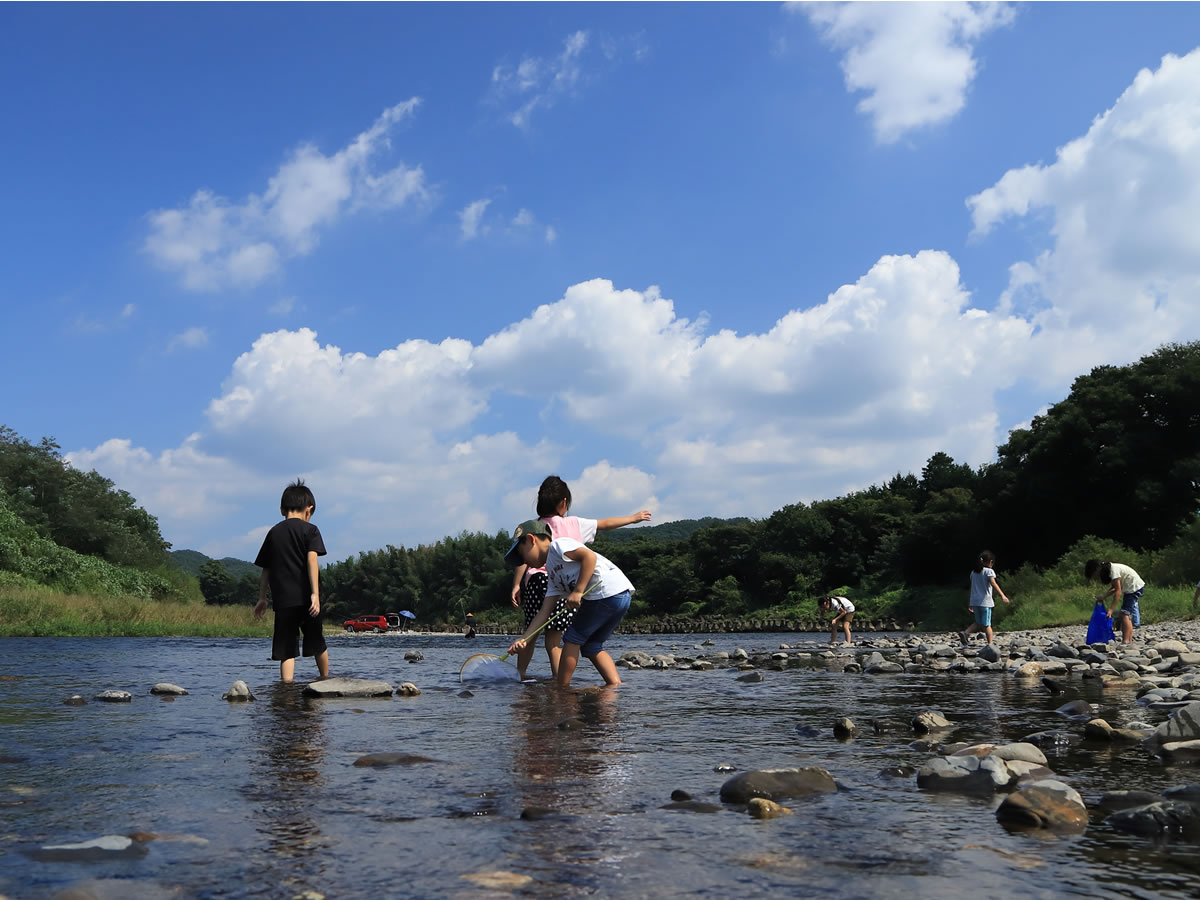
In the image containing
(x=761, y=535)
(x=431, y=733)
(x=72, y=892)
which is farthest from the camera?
(x=761, y=535)

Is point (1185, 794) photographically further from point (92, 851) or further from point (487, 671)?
point (487, 671)

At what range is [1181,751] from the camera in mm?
A: 4762

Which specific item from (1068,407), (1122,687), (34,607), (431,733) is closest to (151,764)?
(431,733)

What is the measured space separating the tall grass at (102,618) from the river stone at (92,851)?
2819cm

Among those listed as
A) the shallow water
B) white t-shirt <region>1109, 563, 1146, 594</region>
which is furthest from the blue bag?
the shallow water

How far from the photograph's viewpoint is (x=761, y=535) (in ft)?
308

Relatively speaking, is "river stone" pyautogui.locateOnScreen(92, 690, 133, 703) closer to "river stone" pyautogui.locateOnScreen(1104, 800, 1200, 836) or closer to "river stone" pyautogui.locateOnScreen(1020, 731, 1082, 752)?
"river stone" pyautogui.locateOnScreen(1020, 731, 1082, 752)

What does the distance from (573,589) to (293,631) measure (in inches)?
134

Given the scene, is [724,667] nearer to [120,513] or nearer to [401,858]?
[401,858]

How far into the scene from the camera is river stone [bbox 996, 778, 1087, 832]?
10.9 feet

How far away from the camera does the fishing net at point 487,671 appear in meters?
10.4

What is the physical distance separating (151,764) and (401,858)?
2.53m

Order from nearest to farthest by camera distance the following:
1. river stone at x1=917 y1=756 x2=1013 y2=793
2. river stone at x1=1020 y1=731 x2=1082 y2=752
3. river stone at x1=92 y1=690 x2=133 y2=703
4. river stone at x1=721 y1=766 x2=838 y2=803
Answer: river stone at x1=721 y1=766 x2=838 y2=803
river stone at x1=917 y1=756 x2=1013 y2=793
river stone at x1=1020 y1=731 x2=1082 y2=752
river stone at x1=92 y1=690 x2=133 y2=703

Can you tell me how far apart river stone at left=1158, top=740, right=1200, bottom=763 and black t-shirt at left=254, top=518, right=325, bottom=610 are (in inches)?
290
